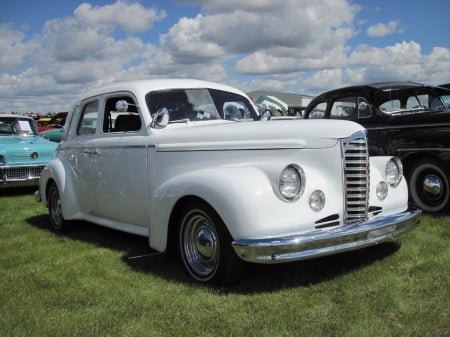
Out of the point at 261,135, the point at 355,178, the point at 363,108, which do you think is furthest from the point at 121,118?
the point at 363,108

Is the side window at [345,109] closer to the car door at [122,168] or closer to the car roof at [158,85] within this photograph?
the car roof at [158,85]

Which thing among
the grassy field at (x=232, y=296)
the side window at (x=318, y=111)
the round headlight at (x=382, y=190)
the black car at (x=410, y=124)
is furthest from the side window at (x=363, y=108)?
the round headlight at (x=382, y=190)

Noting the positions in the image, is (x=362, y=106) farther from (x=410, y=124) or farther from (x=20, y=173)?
(x=20, y=173)

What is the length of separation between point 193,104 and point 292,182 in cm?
183

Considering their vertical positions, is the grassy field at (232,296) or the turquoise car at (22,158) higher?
the turquoise car at (22,158)

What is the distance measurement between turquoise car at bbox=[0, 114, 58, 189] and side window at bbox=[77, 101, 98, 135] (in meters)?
4.43

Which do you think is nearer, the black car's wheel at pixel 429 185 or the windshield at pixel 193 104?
the windshield at pixel 193 104

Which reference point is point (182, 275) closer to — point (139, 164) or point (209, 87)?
point (139, 164)

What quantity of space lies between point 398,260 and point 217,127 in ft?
Answer: 6.83

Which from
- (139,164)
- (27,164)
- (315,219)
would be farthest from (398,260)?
(27,164)

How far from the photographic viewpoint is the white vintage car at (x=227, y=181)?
3771 mm

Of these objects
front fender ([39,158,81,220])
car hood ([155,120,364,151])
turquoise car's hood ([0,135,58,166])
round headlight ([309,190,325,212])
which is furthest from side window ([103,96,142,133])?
turquoise car's hood ([0,135,58,166])

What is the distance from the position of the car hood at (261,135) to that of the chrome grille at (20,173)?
6338 millimetres

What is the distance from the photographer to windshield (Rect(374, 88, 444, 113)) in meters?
7.60
